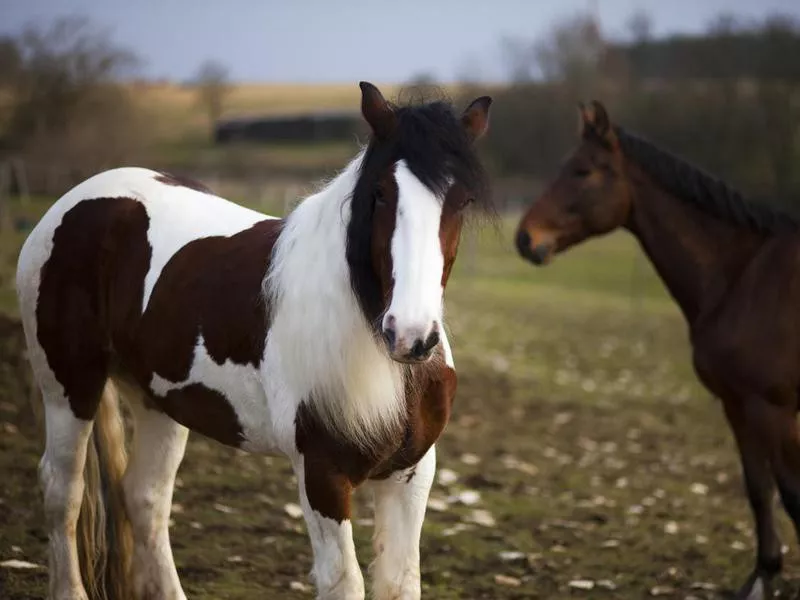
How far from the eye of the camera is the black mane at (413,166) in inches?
107

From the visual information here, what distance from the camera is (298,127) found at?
1922cm

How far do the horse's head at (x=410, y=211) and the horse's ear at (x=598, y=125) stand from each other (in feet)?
9.29

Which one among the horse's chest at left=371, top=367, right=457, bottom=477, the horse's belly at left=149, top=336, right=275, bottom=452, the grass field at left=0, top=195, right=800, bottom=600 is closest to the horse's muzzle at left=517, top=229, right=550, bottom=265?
the grass field at left=0, top=195, right=800, bottom=600

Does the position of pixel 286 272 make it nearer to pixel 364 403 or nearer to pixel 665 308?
pixel 364 403

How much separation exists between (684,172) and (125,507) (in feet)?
11.8

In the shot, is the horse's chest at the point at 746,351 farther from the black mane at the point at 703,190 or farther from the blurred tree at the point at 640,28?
the blurred tree at the point at 640,28

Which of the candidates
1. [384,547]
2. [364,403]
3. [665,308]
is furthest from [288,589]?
[665,308]

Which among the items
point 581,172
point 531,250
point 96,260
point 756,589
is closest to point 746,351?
point 756,589

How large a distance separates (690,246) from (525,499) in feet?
6.99

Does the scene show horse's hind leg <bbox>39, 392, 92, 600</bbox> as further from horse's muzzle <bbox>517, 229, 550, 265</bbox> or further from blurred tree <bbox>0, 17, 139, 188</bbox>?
blurred tree <bbox>0, 17, 139, 188</bbox>

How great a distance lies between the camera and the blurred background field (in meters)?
4.81

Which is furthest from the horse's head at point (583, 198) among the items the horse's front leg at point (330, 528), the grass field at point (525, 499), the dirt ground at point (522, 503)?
the horse's front leg at point (330, 528)

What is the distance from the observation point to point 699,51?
27.8 m

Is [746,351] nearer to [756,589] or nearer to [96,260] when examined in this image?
[756,589]
